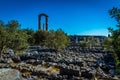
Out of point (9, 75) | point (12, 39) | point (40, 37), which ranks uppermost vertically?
point (40, 37)

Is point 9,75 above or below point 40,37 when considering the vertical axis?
below

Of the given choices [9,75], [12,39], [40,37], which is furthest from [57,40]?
[9,75]

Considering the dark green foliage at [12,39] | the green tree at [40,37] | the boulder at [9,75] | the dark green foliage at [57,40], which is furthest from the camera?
the green tree at [40,37]

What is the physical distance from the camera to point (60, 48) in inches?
3888

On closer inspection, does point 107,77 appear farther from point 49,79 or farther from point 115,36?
point 115,36

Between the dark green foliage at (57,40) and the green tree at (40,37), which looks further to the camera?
the green tree at (40,37)

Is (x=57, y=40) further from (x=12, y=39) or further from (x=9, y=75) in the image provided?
(x=9, y=75)

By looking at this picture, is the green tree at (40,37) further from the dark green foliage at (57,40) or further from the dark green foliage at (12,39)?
the dark green foliage at (12,39)

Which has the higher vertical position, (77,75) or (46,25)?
(46,25)

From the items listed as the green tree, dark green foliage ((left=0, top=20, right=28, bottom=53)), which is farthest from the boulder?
the green tree

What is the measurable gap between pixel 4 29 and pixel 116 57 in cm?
3897

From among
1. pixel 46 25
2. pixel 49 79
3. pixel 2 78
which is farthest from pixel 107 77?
pixel 46 25

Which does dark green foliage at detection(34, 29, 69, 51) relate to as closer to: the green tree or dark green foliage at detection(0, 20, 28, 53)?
the green tree

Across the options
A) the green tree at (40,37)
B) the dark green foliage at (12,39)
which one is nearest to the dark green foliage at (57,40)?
the green tree at (40,37)
